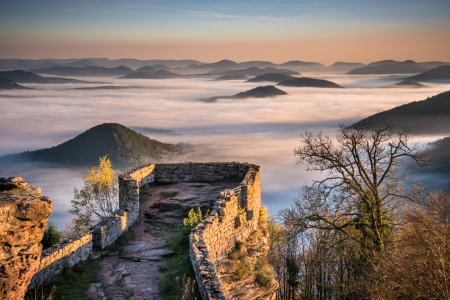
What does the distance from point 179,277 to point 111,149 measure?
168m

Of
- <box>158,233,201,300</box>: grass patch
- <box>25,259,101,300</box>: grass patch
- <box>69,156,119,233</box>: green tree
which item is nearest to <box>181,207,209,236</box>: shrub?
<box>158,233,201,300</box>: grass patch

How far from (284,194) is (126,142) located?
2941 inches

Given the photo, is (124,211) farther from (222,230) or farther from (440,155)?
(440,155)

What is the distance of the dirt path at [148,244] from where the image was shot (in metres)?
11.1

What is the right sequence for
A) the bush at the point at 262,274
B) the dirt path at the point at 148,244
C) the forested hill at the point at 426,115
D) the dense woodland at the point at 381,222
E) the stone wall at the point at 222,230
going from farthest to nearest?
the forested hill at the point at 426,115, the bush at the point at 262,274, the dense woodland at the point at 381,222, the dirt path at the point at 148,244, the stone wall at the point at 222,230

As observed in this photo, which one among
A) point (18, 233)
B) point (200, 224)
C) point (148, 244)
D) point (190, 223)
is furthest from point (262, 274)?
point (18, 233)

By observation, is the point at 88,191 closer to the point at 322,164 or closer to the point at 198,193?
the point at 198,193

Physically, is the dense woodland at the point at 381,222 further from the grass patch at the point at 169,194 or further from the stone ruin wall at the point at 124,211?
the grass patch at the point at 169,194

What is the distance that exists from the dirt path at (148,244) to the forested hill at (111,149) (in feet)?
469

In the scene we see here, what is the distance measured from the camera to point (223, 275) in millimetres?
15688

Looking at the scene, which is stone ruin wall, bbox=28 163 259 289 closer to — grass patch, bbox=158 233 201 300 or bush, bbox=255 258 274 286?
grass patch, bbox=158 233 201 300

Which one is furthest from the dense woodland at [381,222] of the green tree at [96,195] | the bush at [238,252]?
the green tree at [96,195]

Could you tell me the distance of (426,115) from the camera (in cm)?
17375

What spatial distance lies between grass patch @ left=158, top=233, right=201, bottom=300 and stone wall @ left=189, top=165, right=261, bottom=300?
0.89 feet
